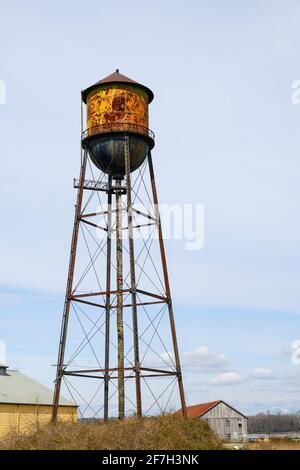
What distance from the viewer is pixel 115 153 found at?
26.8 metres

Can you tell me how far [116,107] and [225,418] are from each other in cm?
3477

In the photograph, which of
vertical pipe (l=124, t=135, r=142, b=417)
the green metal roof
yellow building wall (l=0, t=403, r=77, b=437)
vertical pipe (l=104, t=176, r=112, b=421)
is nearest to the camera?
vertical pipe (l=124, t=135, r=142, b=417)

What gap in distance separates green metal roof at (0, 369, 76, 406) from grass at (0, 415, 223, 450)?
40.9 ft

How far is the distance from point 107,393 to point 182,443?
5.68 m

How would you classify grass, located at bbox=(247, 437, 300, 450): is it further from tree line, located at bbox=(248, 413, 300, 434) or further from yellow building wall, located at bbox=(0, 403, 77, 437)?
tree line, located at bbox=(248, 413, 300, 434)

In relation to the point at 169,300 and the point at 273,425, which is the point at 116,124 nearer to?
the point at 169,300

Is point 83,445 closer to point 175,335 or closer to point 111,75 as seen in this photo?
point 175,335

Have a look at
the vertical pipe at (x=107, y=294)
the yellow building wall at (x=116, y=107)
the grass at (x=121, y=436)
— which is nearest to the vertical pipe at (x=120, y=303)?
the vertical pipe at (x=107, y=294)

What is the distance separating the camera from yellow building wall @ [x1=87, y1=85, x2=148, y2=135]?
2705 centimetres

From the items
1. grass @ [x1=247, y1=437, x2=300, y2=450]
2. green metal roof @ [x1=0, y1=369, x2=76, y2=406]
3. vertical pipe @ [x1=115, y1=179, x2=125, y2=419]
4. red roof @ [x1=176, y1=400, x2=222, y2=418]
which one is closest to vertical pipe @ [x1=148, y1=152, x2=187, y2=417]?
vertical pipe @ [x1=115, y1=179, x2=125, y2=419]

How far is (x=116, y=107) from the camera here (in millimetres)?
27172

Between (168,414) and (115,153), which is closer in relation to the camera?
(168,414)
